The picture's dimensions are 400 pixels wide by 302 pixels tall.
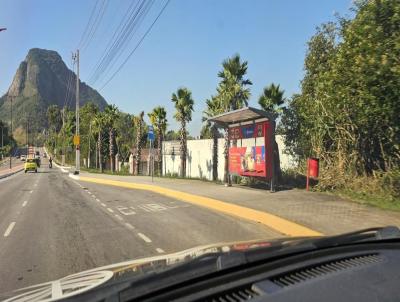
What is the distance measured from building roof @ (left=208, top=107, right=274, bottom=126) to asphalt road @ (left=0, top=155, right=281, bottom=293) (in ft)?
13.9

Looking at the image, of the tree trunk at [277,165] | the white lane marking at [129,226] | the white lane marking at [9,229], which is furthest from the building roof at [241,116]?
the white lane marking at [9,229]

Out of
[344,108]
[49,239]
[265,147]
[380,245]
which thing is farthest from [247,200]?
[380,245]

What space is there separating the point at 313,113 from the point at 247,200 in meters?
4.86

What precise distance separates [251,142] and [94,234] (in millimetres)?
11400

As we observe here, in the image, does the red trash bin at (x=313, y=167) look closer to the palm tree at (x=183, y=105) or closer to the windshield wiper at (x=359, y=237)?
the windshield wiper at (x=359, y=237)

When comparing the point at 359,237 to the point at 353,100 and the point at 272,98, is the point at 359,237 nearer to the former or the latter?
the point at 353,100

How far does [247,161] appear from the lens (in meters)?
20.9

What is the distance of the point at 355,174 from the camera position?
17.7 meters

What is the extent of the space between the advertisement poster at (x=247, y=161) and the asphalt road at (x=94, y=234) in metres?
3.65

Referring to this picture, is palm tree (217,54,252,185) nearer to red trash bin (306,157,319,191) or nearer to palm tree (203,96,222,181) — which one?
palm tree (203,96,222,181)

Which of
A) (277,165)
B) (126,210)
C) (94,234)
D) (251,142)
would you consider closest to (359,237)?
(94,234)

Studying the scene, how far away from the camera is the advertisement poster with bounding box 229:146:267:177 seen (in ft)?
64.8

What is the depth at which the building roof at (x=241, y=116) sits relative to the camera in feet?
62.2

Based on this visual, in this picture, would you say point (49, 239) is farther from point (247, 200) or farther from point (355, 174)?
point (355, 174)
